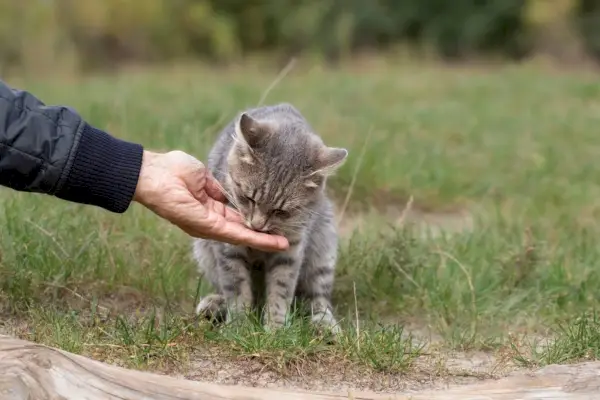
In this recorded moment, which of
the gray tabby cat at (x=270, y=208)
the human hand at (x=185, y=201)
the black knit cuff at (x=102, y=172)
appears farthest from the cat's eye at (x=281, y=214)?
the black knit cuff at (x=102, y=172)

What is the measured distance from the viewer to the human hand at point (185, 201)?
10.3 feet

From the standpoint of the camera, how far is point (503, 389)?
260 cm

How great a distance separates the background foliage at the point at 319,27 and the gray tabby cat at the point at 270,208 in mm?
10177

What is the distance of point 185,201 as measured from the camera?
10.4 ft

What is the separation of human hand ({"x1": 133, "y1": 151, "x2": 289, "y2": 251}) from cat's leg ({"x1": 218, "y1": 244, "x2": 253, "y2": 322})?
27 cm

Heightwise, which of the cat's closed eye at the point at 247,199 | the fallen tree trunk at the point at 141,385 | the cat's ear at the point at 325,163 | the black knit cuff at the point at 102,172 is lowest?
the fallen tree trunk at the point at 141,385

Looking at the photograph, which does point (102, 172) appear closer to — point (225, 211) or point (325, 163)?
point (225, 211)

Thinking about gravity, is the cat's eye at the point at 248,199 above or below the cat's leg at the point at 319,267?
above

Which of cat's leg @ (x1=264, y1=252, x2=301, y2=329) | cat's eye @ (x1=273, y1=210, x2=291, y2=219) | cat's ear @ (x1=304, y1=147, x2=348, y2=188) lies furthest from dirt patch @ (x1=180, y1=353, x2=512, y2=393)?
cat's ear @ (x1=304, y1=147, x2=348, y2=188)

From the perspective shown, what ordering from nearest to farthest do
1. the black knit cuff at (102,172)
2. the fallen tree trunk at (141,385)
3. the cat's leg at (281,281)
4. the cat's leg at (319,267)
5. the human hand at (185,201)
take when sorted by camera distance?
the fallen tree trunk at (141,385) < the black knit cuff at (102,172) < the human hand at (185,201) < the cat's leg at (281,281) < the cat's leg at (319,267)

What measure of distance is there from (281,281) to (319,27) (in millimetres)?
11586

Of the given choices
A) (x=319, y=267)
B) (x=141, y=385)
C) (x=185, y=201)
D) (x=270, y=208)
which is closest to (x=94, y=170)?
(x=185, y=201)

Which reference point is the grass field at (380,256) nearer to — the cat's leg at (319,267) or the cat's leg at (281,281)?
the cat's leg at (319,267)

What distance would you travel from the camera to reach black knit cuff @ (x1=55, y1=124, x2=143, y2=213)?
9.76ft
